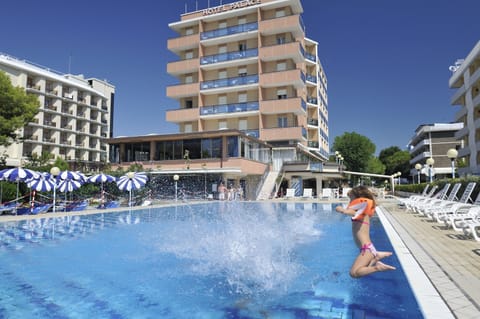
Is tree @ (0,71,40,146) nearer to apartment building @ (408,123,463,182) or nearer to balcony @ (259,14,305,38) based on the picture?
balcony @ (259,14,305,38)

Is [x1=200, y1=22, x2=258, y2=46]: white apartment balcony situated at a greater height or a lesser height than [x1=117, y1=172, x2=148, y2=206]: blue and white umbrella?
greater

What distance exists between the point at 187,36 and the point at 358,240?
4295cm

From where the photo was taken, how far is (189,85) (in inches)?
1614

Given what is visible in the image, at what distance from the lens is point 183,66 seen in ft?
138

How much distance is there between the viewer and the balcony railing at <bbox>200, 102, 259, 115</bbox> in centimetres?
3822

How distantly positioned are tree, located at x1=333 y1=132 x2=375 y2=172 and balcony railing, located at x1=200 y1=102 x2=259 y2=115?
2533 centimetres

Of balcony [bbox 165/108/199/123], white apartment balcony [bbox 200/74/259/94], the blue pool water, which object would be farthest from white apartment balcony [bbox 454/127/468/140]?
the blue pool water

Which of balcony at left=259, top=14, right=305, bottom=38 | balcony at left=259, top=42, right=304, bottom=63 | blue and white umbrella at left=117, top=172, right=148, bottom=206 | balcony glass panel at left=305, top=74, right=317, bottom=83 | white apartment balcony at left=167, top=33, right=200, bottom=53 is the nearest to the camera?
blue and white umbrella at left=117, top=172, right=148, bottom=206

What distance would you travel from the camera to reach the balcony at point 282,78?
36.7 meters

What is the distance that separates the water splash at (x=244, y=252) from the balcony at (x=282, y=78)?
87.2 feet

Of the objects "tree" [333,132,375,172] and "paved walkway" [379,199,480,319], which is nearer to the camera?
"paved walkway" [379,199,480,319]

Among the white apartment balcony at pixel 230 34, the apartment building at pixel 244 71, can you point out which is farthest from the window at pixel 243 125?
the white apartment balcony at pixel 230 34

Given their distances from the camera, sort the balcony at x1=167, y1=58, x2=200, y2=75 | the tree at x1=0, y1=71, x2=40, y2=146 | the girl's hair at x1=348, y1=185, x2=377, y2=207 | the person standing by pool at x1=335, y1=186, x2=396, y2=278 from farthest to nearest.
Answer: the balcony at x1=167, y1=58, x2=200, y2=75 < the tree at x1=0, y1=71, x2=40, y2=146 < the girl's hair at x1=348, y1=185, x2=377, y2=207 < the person standing by pool at x1=335, y1=186, x2=396, y2=278

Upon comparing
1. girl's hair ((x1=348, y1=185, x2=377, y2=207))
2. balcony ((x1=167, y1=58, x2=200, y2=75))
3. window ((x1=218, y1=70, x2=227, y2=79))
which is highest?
balcony ((x1=167, y1=58, x2=200, y2=75))
